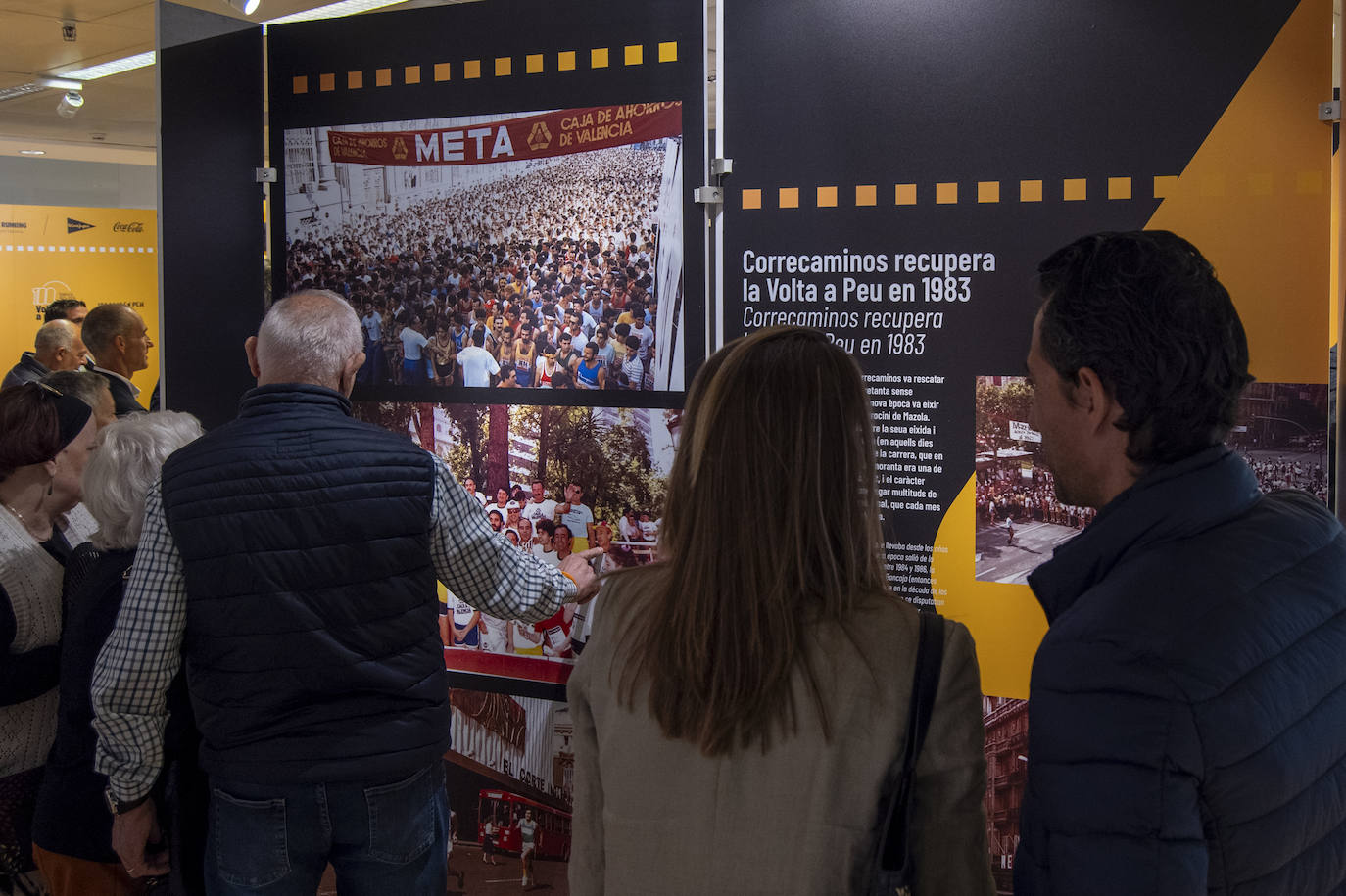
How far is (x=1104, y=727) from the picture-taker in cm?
108

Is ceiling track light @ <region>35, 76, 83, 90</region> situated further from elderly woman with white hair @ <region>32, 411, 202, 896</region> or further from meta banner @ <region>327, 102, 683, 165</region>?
elderly woman with white hair @ <region>32, 411, 202, 896</region>

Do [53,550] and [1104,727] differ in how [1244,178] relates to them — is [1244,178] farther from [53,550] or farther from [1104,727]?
[53,550]

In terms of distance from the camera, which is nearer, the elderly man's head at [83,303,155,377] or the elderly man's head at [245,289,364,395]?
the elderly man's head at [245,289,364,395]

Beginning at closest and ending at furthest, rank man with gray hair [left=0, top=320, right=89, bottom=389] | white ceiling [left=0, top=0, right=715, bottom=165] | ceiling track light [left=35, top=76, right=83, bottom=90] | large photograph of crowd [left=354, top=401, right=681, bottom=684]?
1. large photograph of crowd [left=354, top=401, right=681, bottom=684]
2. man with gray hair [left=0, top=320, right=89, bottom=389]
3. white ceiling [left=0, top=0, right=715, bottom=165]
4. ceiling track light [left=35, top=76, right=83, bottom=90]

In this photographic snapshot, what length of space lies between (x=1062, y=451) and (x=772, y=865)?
60 centimetres

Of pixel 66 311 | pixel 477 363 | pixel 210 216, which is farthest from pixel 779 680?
pixel 66 311

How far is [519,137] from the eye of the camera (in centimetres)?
280

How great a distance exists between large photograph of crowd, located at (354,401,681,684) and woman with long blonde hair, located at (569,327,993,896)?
4.69ft

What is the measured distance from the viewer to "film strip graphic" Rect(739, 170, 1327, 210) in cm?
218

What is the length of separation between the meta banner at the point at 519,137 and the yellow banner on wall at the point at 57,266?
6.77 meters

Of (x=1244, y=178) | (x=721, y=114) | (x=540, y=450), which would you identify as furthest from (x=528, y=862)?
(x=1244, y=178)

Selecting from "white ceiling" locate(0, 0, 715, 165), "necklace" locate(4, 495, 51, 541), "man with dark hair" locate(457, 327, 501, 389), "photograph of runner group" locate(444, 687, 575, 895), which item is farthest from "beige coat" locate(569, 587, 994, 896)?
"white ceiling" locate(0, 0, 715, 165)

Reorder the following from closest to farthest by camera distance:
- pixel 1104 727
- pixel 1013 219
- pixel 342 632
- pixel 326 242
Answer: pixel 1104 727
pixel 342 632
pixel 1013 219
pixel 326 242

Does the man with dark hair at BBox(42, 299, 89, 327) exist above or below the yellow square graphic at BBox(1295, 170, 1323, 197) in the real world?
above
